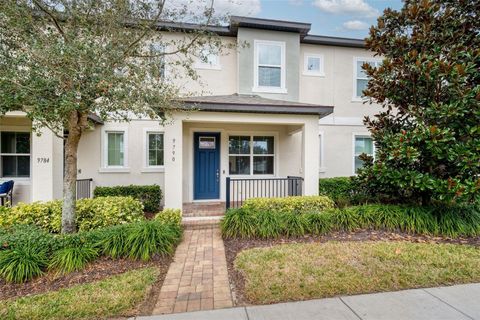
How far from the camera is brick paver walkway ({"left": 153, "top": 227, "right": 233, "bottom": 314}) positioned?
323 cm

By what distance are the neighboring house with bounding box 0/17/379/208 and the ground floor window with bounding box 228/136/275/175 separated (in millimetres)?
39

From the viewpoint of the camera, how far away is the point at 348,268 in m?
4.05

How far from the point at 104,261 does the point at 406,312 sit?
15.6 ft

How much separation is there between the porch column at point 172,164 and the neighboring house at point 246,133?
Result: 6.47ft

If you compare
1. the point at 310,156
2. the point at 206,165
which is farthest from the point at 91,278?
the point at 310,156

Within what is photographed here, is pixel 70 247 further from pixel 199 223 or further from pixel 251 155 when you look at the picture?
pixel 251 155

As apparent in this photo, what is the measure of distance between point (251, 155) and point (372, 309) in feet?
22.9

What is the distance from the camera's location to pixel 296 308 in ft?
10.2

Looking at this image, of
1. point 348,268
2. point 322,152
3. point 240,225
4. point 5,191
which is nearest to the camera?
point 348,268

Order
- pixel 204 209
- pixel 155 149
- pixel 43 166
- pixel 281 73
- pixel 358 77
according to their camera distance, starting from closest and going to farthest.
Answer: pixel 43 166 < pixel 204 209 < pixel 155 149 < pixel 281 73 < pixel 358 77

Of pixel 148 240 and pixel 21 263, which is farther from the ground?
pixel 148 240

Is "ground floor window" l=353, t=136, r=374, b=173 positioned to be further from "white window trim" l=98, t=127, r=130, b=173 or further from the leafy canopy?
"white window trim" l=98, t=127, r=130, b=173

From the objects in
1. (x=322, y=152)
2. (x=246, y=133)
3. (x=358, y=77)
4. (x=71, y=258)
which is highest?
(x=358, y=77)

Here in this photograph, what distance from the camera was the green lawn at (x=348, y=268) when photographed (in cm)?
350
